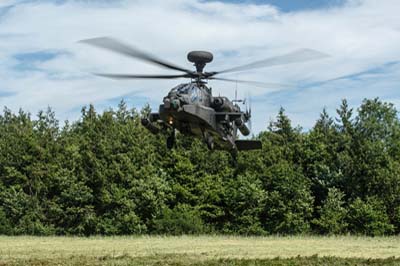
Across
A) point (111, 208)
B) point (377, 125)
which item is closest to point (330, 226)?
point (377, 125)

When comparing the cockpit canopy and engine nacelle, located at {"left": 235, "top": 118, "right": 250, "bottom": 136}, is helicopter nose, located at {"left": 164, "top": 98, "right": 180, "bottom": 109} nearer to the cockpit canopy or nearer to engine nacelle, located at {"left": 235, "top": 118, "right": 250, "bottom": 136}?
the cockpit canopy

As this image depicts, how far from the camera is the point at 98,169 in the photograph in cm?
5888

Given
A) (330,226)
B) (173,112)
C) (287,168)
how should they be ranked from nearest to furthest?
1. (173,112)
2. (330,226)
3. (287,168)

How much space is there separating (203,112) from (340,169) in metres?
42.1

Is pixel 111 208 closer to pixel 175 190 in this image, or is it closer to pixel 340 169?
pixel 175 190

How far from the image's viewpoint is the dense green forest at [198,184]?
57.1m

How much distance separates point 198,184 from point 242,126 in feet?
121

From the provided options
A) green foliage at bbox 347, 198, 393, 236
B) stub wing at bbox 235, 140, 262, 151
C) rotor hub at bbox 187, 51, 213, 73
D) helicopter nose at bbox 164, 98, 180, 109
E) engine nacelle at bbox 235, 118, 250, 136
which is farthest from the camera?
green foliage at bbox 347, 198, 393, 236

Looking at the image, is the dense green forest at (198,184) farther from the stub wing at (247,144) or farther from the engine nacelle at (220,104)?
the engine nacelle at (220,104)

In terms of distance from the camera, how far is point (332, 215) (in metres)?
56.8

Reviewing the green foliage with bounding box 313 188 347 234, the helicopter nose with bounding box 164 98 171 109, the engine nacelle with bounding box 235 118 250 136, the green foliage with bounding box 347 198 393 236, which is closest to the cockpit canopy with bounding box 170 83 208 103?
the helicopter nose with bounding box 164 98 171 109

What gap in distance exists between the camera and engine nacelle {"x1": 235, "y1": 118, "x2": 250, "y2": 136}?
22484 mm

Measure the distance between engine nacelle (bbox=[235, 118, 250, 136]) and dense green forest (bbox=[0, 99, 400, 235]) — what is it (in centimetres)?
3168

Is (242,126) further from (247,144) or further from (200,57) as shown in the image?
(200,57)
